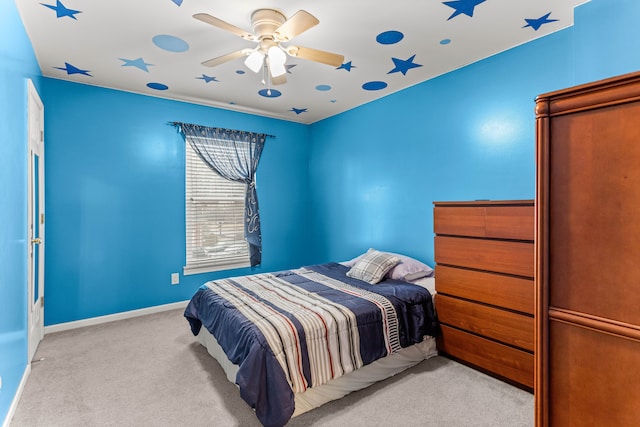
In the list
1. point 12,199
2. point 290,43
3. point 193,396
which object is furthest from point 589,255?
point 12,199

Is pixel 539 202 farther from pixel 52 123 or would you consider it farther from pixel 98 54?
pixel 52 123

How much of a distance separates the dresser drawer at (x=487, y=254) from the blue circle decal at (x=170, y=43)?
259cm

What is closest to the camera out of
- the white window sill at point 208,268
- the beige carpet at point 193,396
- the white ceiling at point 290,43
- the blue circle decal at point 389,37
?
the beige carpet at point 193,396

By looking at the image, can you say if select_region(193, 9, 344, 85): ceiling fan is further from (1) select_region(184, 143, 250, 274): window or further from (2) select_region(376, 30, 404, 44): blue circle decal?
(1) select_region(184, 143, 250, 274): window

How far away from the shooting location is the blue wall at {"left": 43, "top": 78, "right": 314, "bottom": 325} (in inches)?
133

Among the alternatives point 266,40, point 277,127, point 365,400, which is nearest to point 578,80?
point 266,40

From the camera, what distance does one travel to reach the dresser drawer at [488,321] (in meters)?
2.21

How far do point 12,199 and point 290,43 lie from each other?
220 centimetres

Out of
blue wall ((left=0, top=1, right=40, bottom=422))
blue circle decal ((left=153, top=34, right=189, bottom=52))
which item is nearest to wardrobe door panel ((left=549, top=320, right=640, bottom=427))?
blue wall ((left=0, top=1, right=40, bottom=422))

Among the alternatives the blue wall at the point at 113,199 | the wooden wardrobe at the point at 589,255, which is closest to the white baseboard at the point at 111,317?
the blue wall at the point at 113,199

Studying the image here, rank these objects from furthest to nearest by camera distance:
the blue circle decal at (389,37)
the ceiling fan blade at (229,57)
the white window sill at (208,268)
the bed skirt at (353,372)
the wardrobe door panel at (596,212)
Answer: the white window sill at (208,268)
the blue circle decal at (389,37)
the ceiling fan blade at (229,57)
the bed skirt at (353,372)
the wardrobe door panel at (596,212)

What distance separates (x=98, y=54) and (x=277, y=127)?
2357 mm

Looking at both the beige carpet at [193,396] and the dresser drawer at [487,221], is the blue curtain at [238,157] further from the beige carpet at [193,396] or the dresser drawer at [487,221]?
the dresser drawer at [487,221]

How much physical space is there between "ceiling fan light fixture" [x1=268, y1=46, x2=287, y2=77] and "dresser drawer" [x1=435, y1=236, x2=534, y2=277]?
5.85 feet
